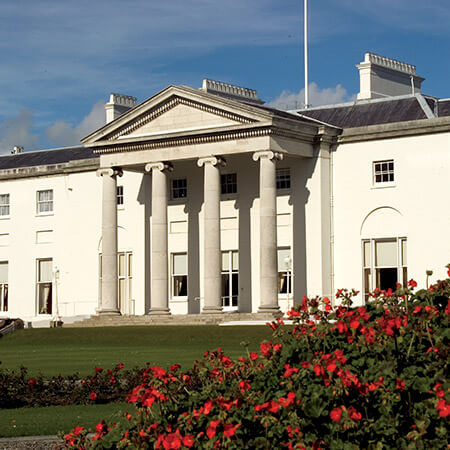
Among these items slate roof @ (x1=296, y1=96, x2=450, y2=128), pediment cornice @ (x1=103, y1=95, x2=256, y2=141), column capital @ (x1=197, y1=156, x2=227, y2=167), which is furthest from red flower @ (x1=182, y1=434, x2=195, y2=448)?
slate roof @ (x1=296, y1=96, x2=450, y2=128)

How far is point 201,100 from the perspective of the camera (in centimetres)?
5506

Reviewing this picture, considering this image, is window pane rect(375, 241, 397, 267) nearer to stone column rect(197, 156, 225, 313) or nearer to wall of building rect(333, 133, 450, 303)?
wall of building rect(333, 133, 450, 303)

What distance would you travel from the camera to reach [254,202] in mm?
57812

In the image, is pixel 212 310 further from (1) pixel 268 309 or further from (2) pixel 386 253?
(2) pixel 386 253

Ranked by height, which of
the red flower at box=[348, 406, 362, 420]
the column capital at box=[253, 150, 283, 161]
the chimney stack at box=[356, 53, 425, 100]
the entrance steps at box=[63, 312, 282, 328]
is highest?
the chimney stack at box=[356, 53, 425, 100]

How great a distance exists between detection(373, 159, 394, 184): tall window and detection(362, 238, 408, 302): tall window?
10.1 ft

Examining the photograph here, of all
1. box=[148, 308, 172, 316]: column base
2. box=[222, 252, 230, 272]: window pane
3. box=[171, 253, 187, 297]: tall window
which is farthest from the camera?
box=[171, 253, 187, 297]: tall window

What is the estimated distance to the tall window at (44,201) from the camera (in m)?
67.7

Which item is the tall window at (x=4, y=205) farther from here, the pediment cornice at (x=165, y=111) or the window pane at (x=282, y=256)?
the window pane at (x=282, y=256)

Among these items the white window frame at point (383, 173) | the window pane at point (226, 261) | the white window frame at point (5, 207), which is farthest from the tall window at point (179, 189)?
the white window frame at point (5, 207)

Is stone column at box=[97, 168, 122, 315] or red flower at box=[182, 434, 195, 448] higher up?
stone column at box=[97, 168, 122, 315]

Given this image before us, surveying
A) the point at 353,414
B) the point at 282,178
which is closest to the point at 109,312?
the point at 282,178

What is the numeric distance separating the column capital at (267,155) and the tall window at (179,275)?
9.78 m

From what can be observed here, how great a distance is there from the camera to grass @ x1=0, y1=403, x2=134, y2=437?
1819 centimetres
